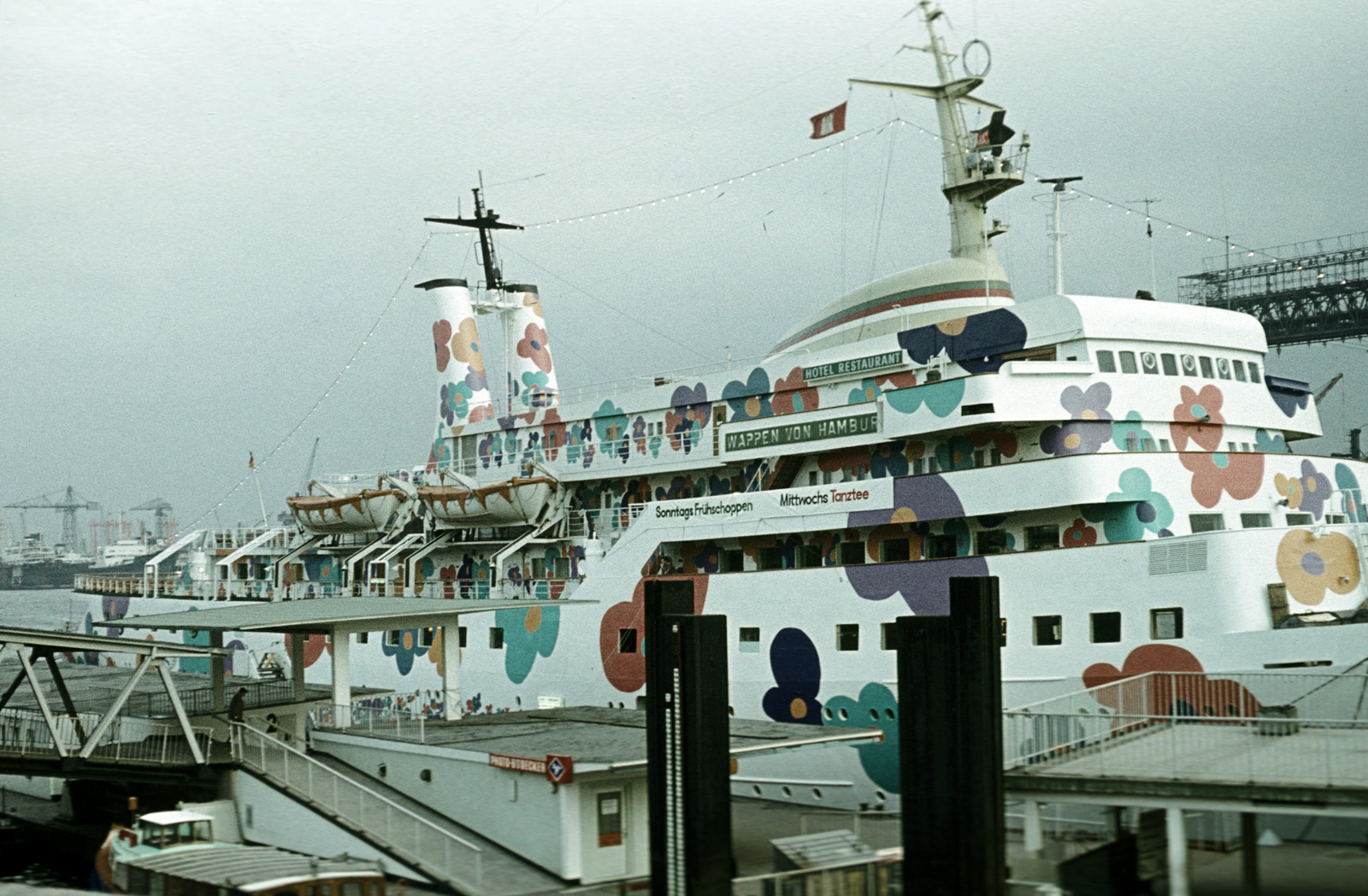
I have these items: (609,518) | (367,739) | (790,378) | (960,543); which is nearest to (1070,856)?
(960,543)

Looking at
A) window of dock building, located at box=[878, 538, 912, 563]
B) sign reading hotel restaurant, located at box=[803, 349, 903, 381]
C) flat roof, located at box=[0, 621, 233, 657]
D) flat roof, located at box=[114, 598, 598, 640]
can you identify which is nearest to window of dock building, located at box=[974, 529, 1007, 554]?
window of dock building, located at box=[878, 538, 912, 563]

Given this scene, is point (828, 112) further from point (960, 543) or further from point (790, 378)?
point (960, 543)

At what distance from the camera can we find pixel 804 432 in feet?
85.6

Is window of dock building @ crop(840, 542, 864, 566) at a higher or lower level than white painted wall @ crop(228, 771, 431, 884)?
higher

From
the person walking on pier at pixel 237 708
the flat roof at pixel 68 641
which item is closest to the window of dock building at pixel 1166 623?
the person walking on pier at pixel 237 708

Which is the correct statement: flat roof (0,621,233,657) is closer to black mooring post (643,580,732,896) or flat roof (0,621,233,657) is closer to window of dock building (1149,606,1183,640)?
black mooring post (643,580,732,896)

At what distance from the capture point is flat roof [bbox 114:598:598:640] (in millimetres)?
22703

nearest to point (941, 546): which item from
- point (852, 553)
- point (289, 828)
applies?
point (852, 553)

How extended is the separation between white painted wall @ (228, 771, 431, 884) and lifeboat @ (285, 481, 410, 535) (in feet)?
48.7

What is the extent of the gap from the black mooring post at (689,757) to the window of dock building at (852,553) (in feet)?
32.1

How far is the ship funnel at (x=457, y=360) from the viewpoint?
1567 inches

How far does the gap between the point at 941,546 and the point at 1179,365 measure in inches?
208

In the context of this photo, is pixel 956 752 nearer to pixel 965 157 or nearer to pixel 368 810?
pixel 368 810

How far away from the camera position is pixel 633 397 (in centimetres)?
3159
